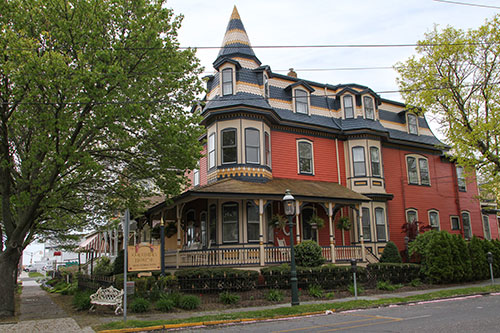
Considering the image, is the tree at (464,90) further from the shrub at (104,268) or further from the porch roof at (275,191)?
the shrub at (104,268)

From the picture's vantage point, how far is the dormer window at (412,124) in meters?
29.0

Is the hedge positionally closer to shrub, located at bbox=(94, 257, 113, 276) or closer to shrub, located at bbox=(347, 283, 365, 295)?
shrub, located at bbox=(347, 283, 365, 295)

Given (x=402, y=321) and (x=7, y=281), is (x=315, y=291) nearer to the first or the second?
(x=402, y=321)

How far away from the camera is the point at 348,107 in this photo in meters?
25.8

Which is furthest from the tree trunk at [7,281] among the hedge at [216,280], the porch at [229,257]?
the porch at [229,257]

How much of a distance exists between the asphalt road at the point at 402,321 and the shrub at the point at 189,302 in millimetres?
2916

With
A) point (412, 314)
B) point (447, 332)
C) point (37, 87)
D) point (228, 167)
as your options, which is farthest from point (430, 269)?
point (37, 87)

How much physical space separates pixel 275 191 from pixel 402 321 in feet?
30.1

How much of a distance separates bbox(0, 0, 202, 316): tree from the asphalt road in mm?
6524

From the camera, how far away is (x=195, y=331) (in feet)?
34.2

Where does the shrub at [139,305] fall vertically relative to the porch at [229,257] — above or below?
below

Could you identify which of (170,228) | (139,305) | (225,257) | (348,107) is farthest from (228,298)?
(348,107)

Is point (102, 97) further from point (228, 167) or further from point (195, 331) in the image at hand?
point (228, 167)

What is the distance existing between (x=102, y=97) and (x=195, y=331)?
285 inches
